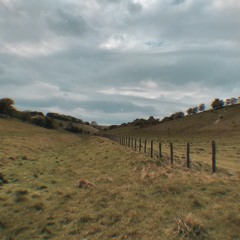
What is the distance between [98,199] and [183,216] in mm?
4092

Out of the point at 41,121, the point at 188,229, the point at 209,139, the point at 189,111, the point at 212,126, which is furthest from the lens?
the point at 189,111

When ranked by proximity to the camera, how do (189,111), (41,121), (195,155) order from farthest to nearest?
(189,111), (41,121), (195,155)

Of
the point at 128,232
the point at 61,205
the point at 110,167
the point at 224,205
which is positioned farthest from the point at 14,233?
the point at 110,167

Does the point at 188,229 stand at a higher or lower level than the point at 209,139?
lower

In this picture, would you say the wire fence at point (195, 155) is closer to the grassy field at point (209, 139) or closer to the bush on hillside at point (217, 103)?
the grassy field at point (209, 139)

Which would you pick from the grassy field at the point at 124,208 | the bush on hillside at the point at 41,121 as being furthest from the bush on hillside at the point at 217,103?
the grassy field at the point at 124,208

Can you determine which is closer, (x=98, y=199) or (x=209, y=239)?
(x=209, y=239)

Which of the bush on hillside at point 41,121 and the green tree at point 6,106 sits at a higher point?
the green tree at point 6,106

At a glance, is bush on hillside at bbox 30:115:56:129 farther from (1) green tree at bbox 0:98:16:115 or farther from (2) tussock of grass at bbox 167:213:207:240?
(2) tussock of grass at bbox 167:213:207:240

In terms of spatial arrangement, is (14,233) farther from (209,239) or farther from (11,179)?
Answer: (11,179)

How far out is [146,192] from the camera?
11.2m

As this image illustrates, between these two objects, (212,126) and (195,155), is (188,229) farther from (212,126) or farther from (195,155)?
(212,126)

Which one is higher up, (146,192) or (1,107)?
(1,107)

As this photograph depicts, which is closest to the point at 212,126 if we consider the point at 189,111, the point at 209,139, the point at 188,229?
the point at 209,139
